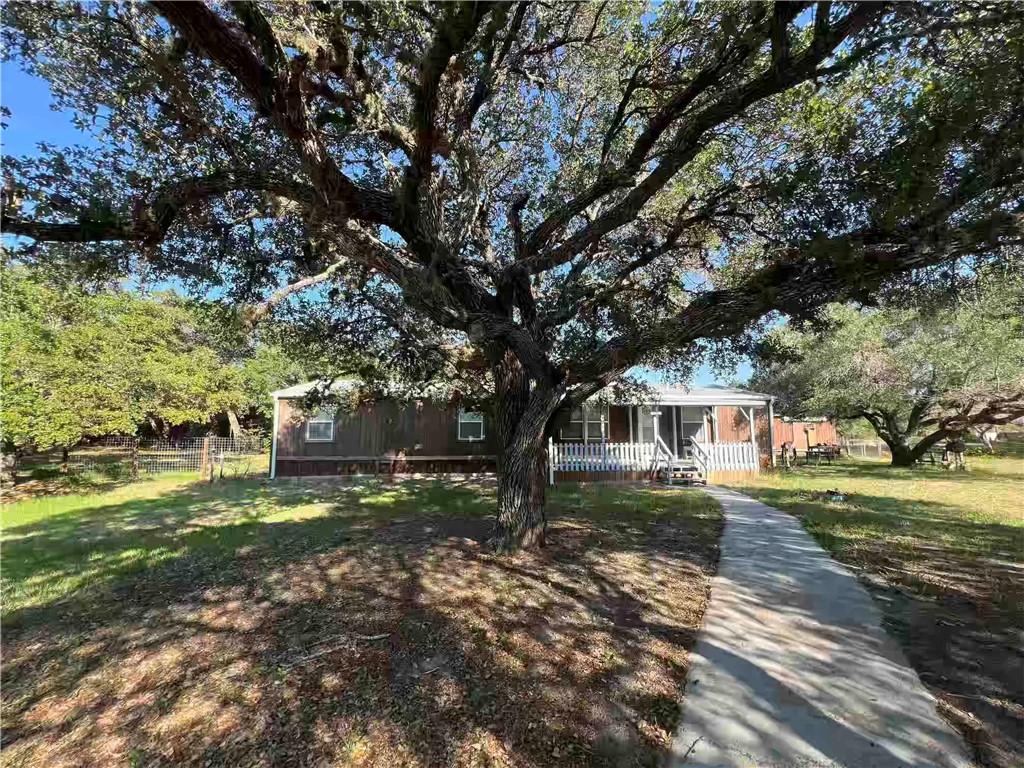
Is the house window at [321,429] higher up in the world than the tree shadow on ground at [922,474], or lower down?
higher up

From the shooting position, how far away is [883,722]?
2.64 meters

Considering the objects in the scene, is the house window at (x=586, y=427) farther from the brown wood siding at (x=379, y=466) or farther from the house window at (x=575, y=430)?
the brown wood siding at (x=379, y=466)

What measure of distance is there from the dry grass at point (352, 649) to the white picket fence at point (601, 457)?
800 cm

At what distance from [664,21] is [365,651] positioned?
7115 mm

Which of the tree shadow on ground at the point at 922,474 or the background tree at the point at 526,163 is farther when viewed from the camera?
the tree shadow on ground at the point at 922,474

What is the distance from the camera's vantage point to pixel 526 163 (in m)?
7.79

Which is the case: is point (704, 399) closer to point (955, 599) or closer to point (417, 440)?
point (417, 440)

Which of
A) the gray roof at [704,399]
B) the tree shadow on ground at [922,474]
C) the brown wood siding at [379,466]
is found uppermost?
the gray roof at [704,399]

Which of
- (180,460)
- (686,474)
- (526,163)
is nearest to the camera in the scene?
(526,163)

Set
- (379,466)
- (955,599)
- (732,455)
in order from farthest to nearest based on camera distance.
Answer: (379,466), (732,455), (955,599)

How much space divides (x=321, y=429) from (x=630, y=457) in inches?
402

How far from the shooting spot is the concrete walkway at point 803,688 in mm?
2434

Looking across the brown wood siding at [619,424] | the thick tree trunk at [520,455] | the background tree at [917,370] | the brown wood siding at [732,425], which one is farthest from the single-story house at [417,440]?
the thick tree trunk at [520,455]

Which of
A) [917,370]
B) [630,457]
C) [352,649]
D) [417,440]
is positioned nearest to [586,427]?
[630,457]
